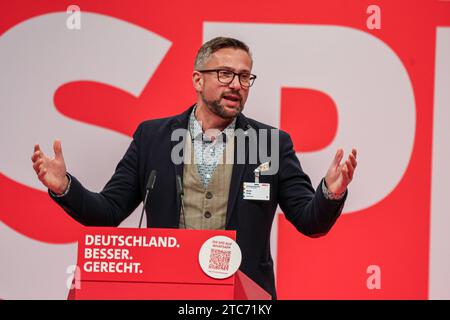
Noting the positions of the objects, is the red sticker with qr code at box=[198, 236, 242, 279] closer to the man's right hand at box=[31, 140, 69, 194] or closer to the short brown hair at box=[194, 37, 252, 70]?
the man's right hand at box=[31, 140, 69, 194]

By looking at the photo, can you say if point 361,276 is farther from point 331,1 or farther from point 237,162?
point 331,1

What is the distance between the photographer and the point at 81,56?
4.00 meters

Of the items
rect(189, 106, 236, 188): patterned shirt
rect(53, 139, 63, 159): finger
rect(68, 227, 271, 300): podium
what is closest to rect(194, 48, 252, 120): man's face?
rect(189, 106, 236, 188): patterned shirt

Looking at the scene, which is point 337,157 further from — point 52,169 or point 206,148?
point 52,169

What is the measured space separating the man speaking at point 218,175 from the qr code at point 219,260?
2.58ft

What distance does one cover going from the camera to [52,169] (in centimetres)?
277

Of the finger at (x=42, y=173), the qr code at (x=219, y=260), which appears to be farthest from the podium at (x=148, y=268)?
the finger at (x=42, y=173)

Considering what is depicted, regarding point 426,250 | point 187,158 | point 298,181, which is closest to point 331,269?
point 426,250

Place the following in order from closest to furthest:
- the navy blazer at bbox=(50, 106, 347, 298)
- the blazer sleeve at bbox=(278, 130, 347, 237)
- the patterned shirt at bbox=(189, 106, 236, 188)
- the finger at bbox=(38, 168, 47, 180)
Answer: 1. the finger at bbox=(38, 168, 47, 180)
2. the blazer sleeve at bbox=(278, 130, 347, 237)
3. the navy blazer at bbox=(50, 106, 347, 298)
4. the patterned shirt at bbox=(189, 106, 236, 188)

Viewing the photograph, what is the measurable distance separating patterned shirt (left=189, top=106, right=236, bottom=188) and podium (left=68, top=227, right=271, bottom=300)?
902mm

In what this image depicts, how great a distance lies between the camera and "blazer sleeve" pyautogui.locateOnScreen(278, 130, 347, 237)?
2.83 meters

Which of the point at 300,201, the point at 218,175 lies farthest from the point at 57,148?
the point at 300,201

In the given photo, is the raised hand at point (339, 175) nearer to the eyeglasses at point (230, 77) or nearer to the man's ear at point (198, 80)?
the eyeglasses at point (230, 77)

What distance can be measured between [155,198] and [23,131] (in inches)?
50.8
